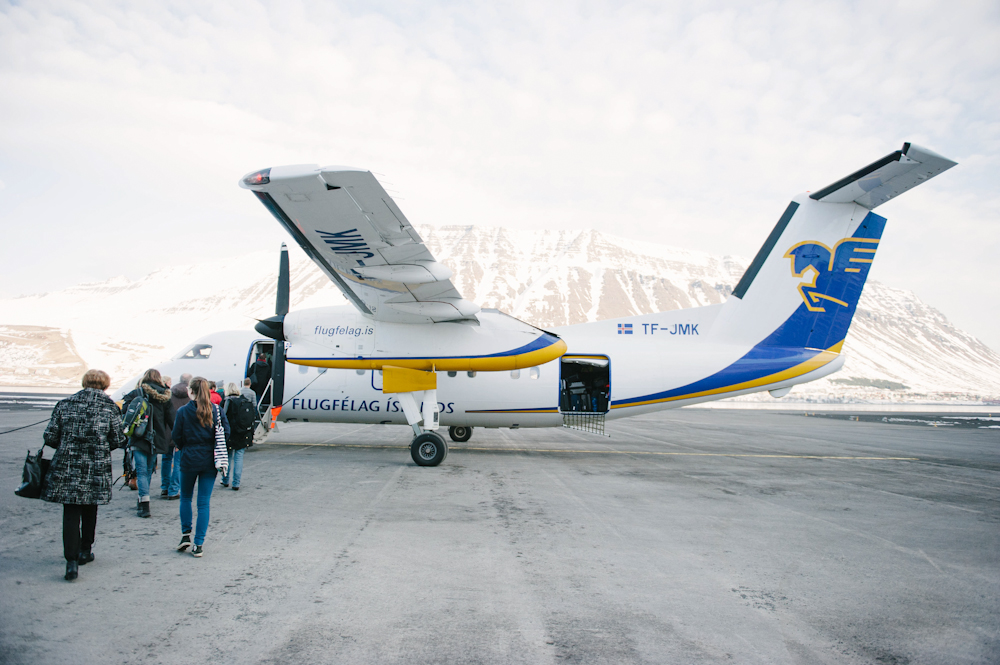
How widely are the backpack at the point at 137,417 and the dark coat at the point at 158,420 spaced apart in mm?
98

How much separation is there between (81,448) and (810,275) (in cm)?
1349

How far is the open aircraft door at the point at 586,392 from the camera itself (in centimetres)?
1232

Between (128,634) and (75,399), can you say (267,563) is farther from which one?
(75,399)

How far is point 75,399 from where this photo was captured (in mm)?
4738

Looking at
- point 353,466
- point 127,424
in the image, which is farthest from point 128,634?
point 353,466

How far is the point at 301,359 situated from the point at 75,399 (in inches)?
258

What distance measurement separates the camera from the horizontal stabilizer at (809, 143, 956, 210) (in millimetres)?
9438

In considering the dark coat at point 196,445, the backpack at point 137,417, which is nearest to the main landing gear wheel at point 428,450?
the backpack at point 137,417

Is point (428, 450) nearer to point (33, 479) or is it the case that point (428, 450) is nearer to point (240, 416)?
point (240, 416)

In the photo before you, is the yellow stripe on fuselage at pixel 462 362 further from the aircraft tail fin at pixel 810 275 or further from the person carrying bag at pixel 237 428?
the aircraft tail fin at pixel 810 275

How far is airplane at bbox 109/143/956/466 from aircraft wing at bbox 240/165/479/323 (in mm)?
68

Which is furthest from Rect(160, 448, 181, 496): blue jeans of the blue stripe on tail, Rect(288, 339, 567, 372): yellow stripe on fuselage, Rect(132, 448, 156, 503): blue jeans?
the blue stripe on tail

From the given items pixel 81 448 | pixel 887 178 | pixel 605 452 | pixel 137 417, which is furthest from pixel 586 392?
pixel 81 448

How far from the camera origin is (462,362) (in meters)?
11.2
